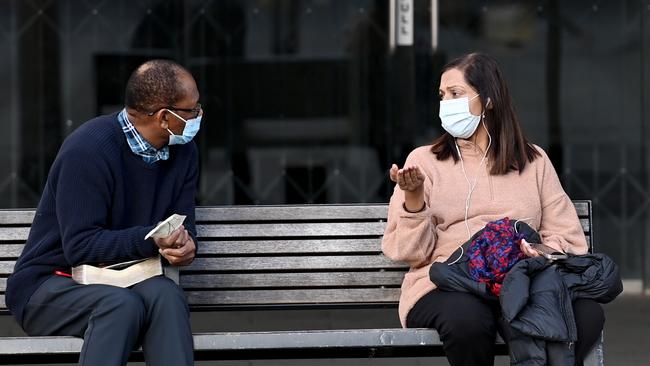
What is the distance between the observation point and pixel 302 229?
18.0ft

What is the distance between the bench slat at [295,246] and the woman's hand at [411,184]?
1.58 ft

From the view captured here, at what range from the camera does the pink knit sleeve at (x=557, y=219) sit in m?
5.19

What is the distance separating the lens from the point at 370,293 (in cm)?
549

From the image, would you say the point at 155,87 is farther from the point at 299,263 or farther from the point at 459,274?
the point at 459,274

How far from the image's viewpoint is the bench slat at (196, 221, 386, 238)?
18.0 ft

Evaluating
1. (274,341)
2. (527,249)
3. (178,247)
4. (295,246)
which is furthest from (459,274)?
(178,247)

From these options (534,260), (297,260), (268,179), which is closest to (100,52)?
(268,179)

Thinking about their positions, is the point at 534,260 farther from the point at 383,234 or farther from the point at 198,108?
the point at 198,108

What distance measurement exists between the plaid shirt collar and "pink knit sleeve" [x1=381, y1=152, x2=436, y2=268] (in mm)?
837

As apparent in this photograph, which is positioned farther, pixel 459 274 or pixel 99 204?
pixel 459 274

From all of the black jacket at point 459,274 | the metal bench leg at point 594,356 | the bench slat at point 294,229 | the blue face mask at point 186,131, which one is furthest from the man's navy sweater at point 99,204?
the metal bench leg at point 594,356

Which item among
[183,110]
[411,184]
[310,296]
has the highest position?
[183,110]

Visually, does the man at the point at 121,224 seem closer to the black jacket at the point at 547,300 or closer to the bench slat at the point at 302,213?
the bench slat at the point at 302,213

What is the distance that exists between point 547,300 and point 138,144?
1452 millimetres
